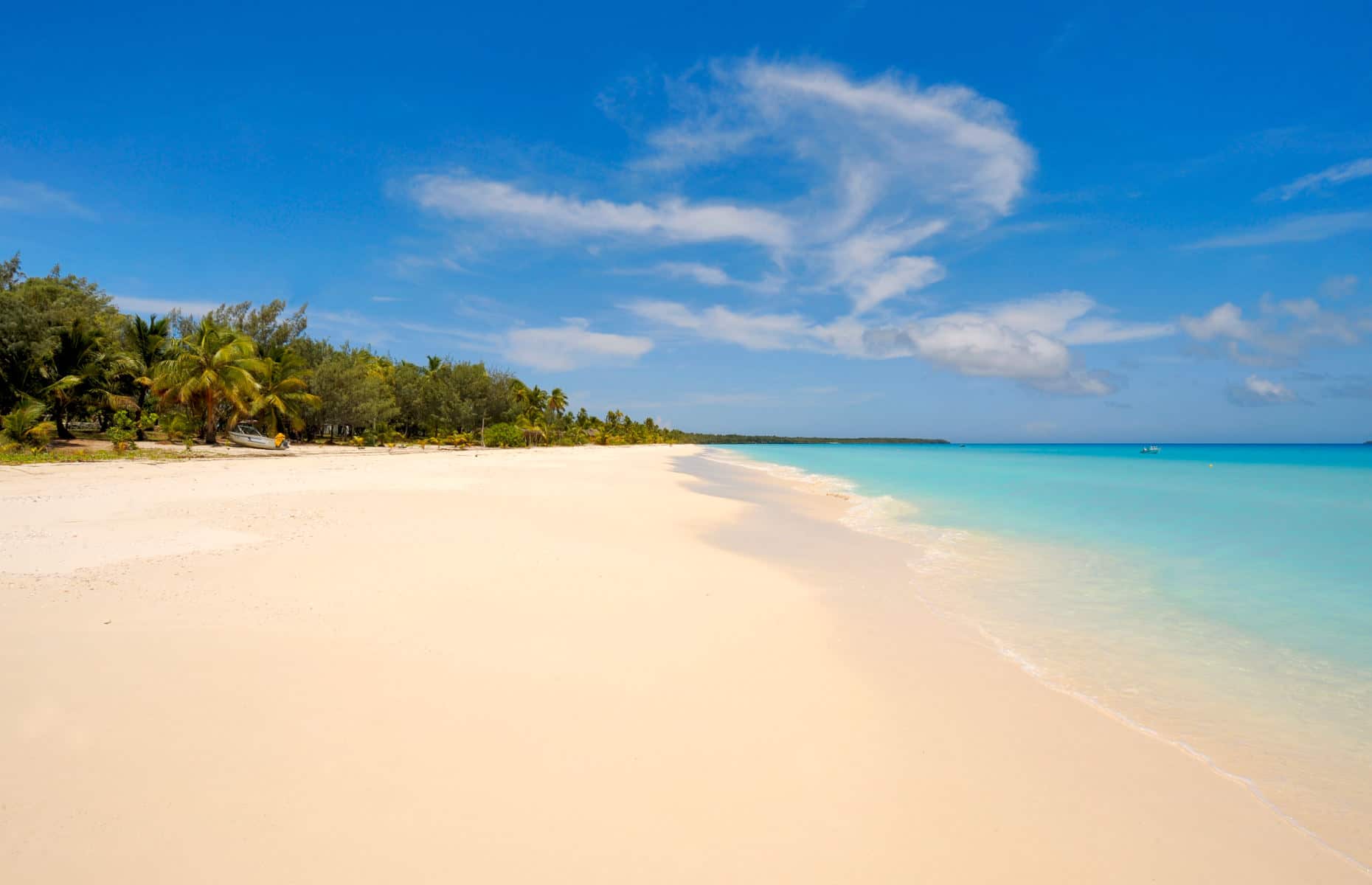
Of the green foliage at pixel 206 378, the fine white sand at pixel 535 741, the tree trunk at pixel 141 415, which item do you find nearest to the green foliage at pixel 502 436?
the green foliage at pixel 206 378

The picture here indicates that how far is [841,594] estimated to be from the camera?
754cm

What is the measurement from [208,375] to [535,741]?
35113 mm

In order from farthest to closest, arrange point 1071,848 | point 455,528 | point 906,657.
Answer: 1. point 455,528
2. point 906,657
3. point 1071,848

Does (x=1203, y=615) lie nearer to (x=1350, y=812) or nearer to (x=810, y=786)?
(x=1350, y=812)

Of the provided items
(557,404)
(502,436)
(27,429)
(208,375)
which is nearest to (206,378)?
(208,375)

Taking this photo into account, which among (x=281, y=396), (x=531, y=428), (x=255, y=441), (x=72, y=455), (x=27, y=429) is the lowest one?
(x=72, y=455)

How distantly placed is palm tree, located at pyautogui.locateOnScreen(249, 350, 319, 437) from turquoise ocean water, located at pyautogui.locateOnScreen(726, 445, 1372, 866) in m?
35.2

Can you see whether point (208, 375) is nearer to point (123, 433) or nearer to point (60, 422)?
point (60, 422)

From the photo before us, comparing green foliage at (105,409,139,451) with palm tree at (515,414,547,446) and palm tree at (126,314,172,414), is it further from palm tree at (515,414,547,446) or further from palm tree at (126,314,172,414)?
palm tree at (515,414,547,446)

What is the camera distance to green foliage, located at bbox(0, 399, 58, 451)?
19562mm

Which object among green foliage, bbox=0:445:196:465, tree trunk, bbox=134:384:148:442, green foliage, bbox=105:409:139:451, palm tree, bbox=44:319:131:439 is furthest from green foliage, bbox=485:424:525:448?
green foliage, bbox=0:445:196:465

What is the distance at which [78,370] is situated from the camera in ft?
85.3

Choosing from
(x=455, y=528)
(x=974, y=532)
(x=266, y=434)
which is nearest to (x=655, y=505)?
(x=455, y=528)

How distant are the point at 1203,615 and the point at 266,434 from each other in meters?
47.4
